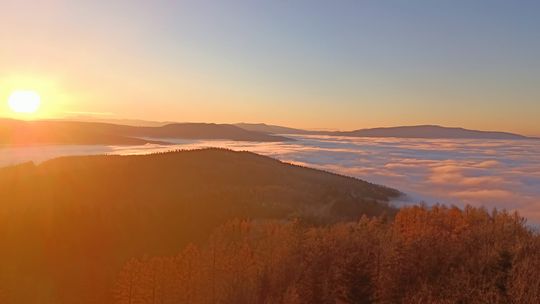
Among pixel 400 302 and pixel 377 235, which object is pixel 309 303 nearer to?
pixel 400 302

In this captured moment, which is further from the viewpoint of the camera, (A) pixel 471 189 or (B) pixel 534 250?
(A) pixel 471 189

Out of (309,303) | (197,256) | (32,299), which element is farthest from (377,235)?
(32,299)

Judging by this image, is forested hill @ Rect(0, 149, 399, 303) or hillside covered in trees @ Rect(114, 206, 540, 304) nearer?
hillside covered in trees @ Rect(114, 206, 540, 304)

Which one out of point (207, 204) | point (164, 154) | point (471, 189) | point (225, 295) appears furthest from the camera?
point (471, 189)

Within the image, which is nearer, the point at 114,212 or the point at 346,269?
the point at 346,269

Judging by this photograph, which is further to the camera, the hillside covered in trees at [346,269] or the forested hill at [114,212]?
the forested hill at [114,212]
